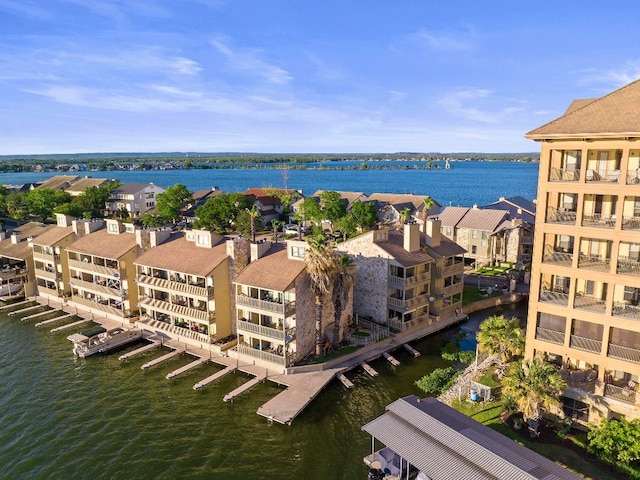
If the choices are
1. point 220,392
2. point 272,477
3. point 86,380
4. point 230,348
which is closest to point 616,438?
point 272,477

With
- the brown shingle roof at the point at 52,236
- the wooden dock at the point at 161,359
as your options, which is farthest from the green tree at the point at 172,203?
the wooden dock at the point at 161,359

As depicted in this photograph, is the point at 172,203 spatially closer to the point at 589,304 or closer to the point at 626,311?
the point at 589,304

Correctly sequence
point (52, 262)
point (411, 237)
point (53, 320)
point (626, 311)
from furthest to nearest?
point (52, 262), point (53, 320), point (411, 237), point (626, 311)

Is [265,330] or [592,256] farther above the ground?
[592,256]

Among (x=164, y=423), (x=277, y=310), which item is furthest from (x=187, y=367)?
(x=277, y=310)

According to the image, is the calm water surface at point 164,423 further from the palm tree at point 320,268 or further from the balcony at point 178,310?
the palm tree at point 320,268

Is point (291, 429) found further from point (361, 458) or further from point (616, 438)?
point (616, 438)

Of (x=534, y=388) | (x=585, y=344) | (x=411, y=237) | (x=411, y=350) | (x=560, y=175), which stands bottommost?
(x=411, y=350)
